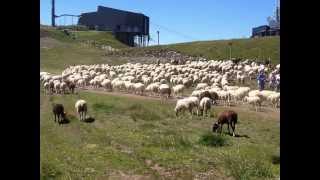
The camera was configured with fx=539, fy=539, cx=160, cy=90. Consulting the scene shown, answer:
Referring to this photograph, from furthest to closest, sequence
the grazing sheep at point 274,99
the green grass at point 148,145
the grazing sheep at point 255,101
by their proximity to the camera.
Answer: the grazing sheep at point 255,101 → the grazing sheep at point 274,99 → the green grass at point 148,145

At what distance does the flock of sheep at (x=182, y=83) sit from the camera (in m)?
28.6

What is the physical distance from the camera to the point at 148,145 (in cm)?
1656

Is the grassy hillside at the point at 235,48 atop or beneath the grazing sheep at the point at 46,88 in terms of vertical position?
atop

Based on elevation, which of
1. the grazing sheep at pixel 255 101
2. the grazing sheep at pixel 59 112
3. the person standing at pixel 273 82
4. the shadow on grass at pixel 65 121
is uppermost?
the person standing at pixel 273 82

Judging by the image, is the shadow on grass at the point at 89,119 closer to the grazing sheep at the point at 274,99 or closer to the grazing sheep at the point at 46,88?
the grazing sheep at the point at 274,99

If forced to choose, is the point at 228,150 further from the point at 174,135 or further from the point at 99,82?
the point at 99,82

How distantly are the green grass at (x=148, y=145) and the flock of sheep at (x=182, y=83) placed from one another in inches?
103

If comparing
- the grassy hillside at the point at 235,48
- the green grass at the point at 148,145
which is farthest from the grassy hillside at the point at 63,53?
the green grass at the point at 148,145

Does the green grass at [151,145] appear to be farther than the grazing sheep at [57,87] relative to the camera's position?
No

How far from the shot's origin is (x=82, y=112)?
24438mm

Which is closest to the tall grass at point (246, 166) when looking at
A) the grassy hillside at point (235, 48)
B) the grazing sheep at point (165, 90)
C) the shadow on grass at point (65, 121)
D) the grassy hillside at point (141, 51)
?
the shadow on grass at point (65, 121)

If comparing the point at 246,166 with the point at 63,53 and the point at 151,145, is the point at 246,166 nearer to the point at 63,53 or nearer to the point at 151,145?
the point at 151,145

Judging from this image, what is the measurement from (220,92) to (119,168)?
59.7 ft

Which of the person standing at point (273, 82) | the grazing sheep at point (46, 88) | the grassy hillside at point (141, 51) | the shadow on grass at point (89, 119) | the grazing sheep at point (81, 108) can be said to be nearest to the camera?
the shadow on grass at point (89, 119)
